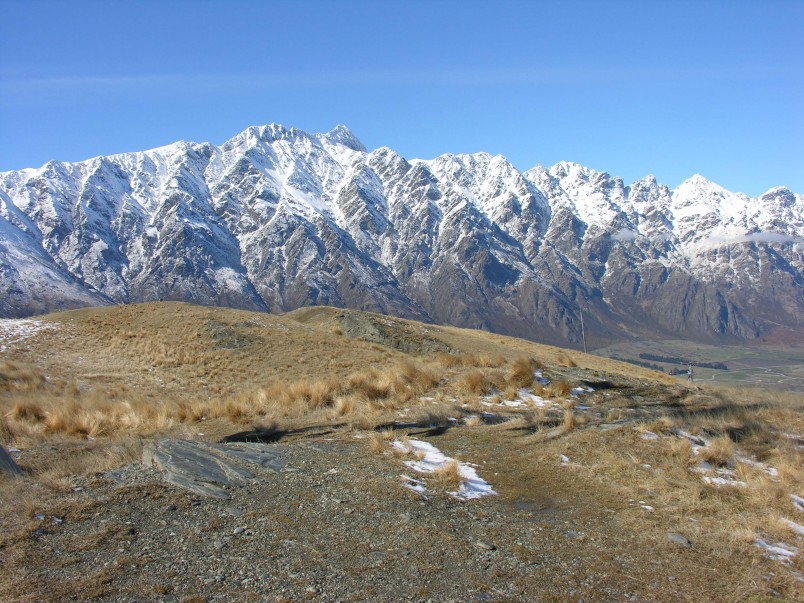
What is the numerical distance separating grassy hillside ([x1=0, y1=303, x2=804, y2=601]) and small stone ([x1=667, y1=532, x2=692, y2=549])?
7 centimetres

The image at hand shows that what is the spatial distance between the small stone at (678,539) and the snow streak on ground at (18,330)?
31.1 m

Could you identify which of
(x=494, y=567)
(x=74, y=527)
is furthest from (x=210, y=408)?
(x=494, y=567)

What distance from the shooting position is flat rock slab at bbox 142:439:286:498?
9586mm

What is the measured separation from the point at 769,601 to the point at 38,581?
8070mm

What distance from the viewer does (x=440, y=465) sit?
11.9 metres

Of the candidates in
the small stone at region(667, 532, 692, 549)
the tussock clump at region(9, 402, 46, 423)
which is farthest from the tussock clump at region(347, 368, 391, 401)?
the small stone at region(667, 532, 692, 549)

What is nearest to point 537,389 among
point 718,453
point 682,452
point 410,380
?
point 410,380

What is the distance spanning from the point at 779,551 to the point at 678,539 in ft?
4.19

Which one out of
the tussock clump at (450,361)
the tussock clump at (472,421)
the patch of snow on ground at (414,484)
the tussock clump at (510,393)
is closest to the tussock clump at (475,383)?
the tussock clump at (510,393)

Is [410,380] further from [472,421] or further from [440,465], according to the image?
[440,465]

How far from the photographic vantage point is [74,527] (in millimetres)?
7645

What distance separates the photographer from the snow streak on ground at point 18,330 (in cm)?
3042

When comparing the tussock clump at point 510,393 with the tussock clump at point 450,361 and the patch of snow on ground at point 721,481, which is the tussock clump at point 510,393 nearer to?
the tussock clump at point 450,361

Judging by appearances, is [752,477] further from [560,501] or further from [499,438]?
[499,438]
